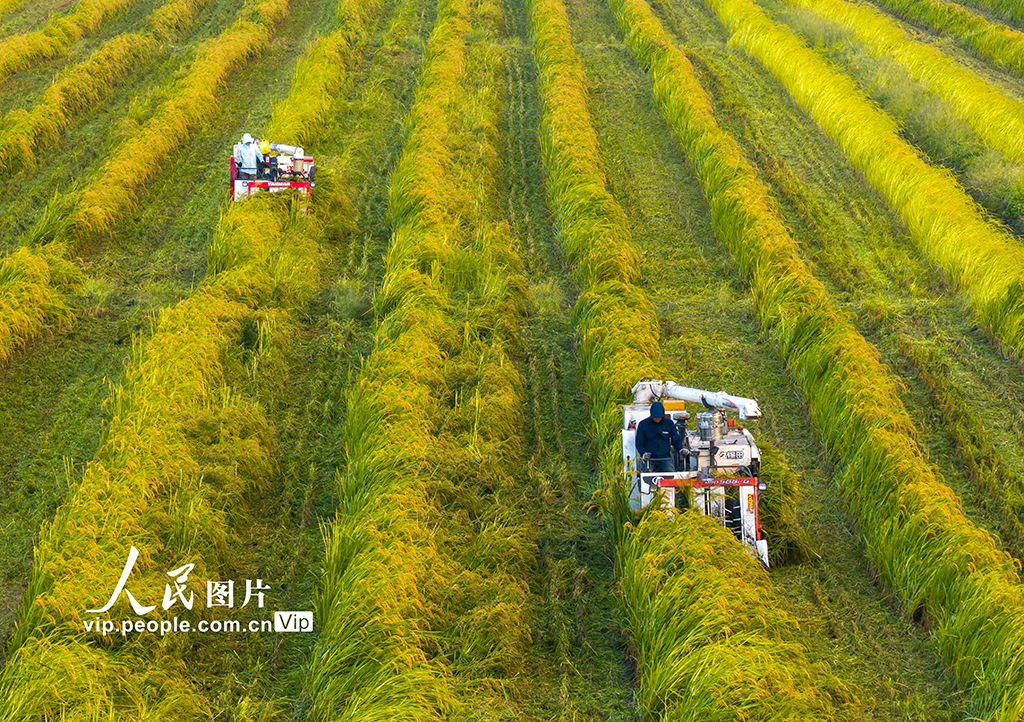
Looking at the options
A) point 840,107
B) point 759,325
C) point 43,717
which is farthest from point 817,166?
point 43,717

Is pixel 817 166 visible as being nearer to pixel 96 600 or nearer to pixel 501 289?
pixel 501 289

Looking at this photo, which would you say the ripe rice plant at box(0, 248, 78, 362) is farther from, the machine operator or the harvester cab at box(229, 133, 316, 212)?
the machine operator

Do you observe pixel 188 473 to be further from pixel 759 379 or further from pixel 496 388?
pixel 759 379

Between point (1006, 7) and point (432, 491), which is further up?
point (432, 491)

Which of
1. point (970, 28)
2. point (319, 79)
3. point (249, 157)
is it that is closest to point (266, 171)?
point (249, 157)

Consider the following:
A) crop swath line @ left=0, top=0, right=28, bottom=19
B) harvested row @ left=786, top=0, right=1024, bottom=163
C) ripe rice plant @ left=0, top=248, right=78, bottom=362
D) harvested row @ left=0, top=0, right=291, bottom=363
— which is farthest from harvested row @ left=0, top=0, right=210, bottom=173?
harvested row @ left=786, top=0, right=1024, bottom=163
